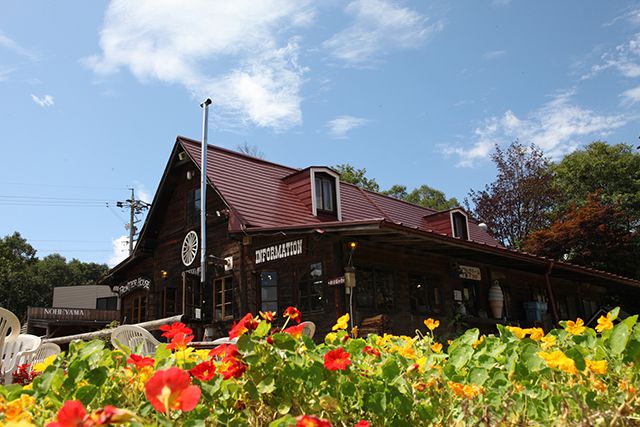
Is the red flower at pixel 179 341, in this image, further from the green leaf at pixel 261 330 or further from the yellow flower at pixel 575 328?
the yellow flower at pixel 575 328

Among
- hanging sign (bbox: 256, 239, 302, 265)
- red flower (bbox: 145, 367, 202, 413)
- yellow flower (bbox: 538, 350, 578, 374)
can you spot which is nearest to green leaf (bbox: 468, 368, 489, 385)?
yellow flower (bbox: 538, 350, 578, 374)

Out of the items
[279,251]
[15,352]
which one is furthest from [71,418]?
[279,251]

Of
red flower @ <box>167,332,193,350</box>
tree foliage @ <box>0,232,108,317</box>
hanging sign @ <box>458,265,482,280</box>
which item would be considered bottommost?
red flower @ <box>167,332,193,350</box>

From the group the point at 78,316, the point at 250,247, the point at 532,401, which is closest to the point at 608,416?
the point at 532,401

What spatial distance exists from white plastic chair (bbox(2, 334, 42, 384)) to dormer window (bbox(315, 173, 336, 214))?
32.9 ft

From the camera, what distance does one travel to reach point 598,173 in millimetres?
31984

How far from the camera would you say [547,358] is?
1.74 meters

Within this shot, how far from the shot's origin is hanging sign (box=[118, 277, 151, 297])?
17.2 meters

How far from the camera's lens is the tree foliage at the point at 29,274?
46094mm

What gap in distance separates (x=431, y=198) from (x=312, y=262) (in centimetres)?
3318

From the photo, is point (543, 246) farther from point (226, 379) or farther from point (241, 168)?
point (226, 379)

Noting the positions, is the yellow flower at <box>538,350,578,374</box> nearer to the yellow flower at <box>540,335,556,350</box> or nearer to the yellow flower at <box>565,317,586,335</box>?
the yellow flower at <box>540,335,556,350</box>

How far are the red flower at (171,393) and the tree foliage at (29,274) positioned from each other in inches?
1918

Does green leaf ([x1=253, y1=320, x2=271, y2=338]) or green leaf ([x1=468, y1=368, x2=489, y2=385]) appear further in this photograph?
green leaf ([x1=468, y1=368, x2=489, y2=385])
